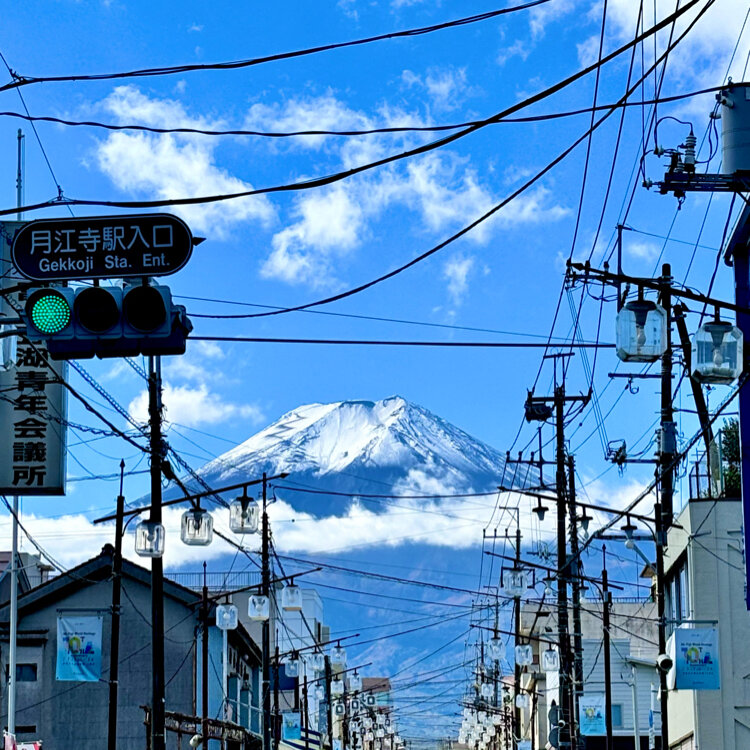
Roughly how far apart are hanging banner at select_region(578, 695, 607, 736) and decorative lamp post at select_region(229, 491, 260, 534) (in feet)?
77.2

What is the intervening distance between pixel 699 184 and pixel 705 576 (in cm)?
1486

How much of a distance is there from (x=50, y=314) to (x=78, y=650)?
30.2m

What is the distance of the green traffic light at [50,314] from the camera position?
452 inches

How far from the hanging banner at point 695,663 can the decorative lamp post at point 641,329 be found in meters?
21.3

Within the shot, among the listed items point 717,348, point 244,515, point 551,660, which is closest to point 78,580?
point 551,660

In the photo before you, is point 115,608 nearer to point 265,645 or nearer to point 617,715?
point 265,645

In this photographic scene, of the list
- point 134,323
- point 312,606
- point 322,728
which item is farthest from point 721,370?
point 312,606

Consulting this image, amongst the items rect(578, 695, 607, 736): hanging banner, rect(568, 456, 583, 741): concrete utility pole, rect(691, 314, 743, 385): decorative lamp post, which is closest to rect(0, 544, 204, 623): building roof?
rect(568, 456, 583, 741): concrete utility pole

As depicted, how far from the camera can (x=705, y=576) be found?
1592 inches

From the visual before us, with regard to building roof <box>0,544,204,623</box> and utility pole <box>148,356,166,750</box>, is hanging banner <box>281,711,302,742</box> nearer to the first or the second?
building roof <box>0,544,204,623</box>

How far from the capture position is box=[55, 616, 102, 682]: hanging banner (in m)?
39.7

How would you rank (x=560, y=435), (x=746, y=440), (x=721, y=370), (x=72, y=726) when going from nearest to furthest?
(x=721, y=370), (x=746, y=440), (x=560, y=435), (x=72, y=726)

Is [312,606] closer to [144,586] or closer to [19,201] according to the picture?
[144,586]

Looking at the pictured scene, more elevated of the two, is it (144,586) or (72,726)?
(144,586)
